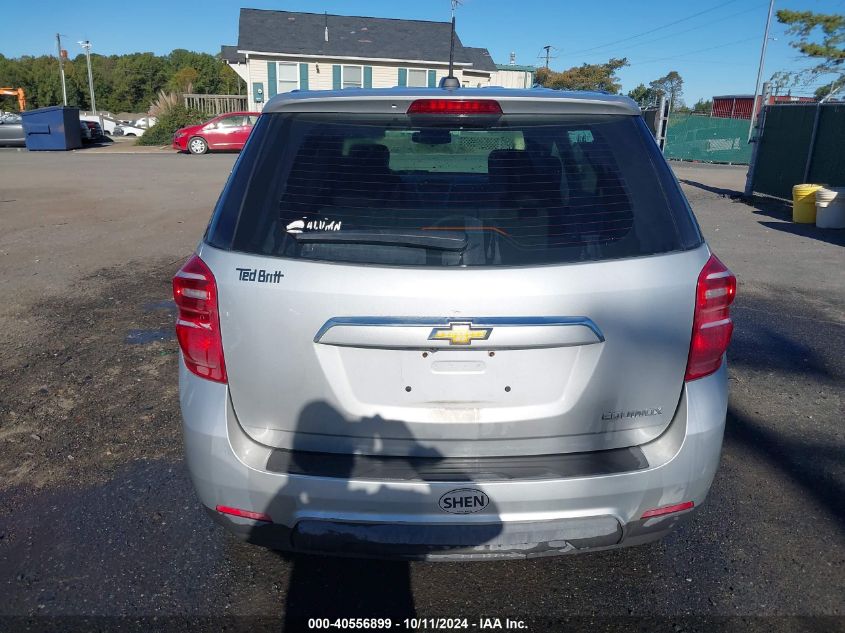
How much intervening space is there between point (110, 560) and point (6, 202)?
12479 mm

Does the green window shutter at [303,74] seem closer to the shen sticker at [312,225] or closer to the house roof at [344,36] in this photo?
the house roof at [344,36]

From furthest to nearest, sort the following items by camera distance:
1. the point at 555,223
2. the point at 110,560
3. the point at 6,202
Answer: the point at 6,202, the point at 110,560, the point at 555,223

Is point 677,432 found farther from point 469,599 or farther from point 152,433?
point 152,433

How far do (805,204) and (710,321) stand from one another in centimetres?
1107

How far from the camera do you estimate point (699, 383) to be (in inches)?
89.3

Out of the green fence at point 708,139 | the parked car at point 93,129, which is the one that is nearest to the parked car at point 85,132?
the parked car at point 93,129

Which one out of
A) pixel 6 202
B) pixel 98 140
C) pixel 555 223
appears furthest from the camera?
pixel 98 140

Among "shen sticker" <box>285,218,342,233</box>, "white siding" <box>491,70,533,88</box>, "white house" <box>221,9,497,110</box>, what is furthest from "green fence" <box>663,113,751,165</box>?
"shen sticker" <box>285,218,342,233</box>

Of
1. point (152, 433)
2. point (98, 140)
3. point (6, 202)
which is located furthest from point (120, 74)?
point (152, 433)

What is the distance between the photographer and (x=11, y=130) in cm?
2978

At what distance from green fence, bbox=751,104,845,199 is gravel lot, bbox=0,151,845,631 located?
8168 mm

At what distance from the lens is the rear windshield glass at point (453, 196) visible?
2.17 m

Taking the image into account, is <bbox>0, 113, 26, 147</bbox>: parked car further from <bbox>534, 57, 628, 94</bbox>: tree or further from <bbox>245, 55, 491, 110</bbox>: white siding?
<bbox>534, 57, 628, 94</bbox>: tree

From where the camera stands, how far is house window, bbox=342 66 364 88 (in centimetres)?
3538
